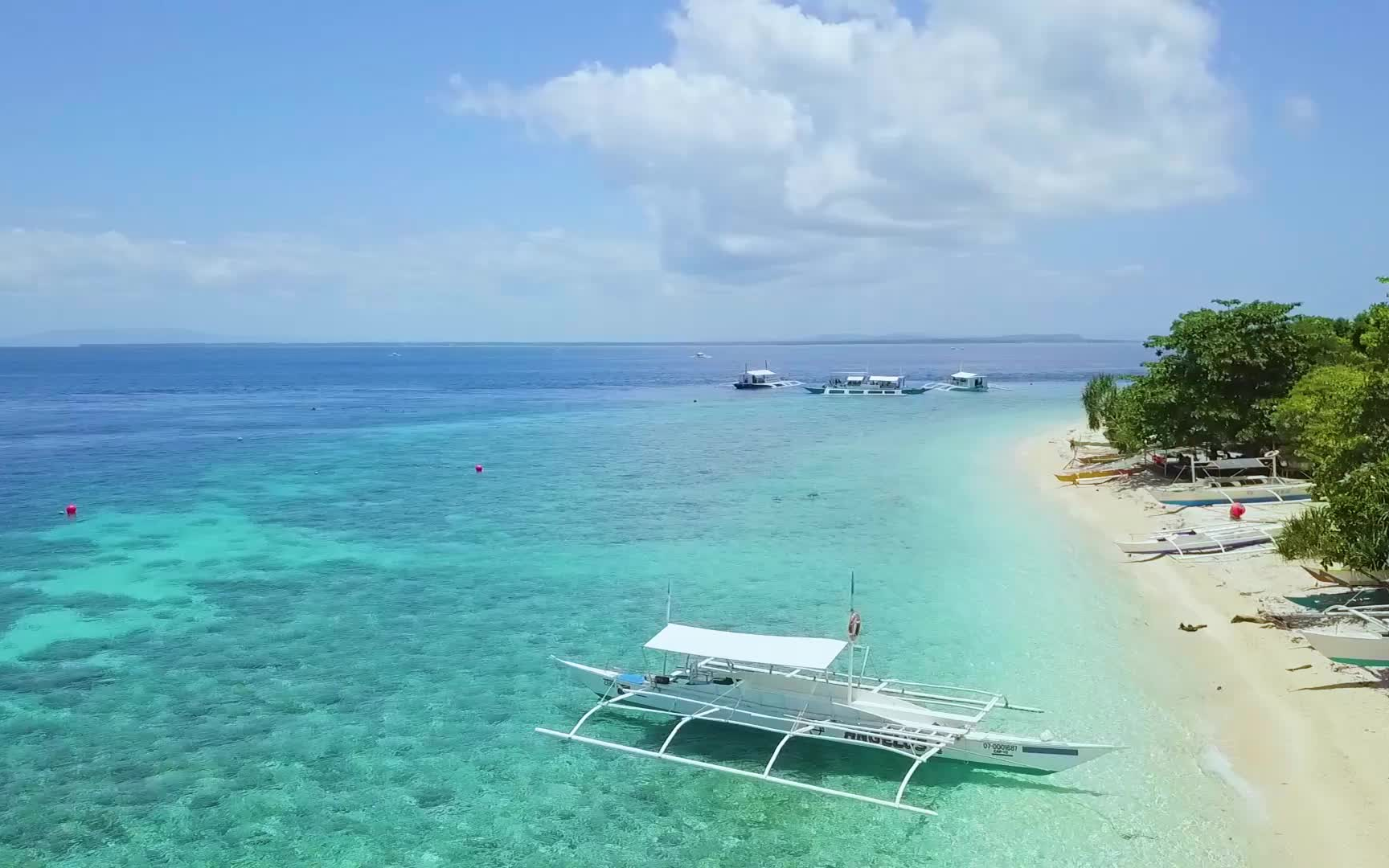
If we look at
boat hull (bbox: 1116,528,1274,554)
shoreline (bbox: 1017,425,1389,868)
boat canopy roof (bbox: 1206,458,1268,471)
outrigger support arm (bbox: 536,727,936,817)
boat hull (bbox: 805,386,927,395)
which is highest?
boat hull (bbox: 805,386,927,395)

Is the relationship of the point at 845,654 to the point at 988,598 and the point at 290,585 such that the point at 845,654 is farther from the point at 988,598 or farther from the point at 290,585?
the point at 290,585

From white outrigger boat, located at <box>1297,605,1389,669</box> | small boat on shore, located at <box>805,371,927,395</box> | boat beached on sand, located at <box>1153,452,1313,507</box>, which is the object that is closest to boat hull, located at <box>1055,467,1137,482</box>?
boat beached on sand, located at <box>1153,452,1313,507</box>

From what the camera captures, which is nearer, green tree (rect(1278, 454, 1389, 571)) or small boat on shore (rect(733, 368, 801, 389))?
green tree (rect(1278, 454, 1389, 571))

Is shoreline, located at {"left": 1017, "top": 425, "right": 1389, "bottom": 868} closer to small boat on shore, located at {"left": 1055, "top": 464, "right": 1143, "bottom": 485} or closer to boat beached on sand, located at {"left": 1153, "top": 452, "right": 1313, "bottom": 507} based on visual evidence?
boat beached on sand, located at {"left": 1153, "top": 452, "right": 1313, "bottom": 507}

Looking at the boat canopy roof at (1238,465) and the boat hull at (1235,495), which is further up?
the boat canopy roof at (1238,465)

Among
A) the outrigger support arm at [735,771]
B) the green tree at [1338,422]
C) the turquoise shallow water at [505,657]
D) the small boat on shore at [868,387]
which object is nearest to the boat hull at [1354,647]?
the turquoise shallow water at [505,657]

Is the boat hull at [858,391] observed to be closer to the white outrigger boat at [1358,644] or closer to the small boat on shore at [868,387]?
the small boat on shore at [868,387]

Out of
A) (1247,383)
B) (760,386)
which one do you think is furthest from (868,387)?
(1247,383)
